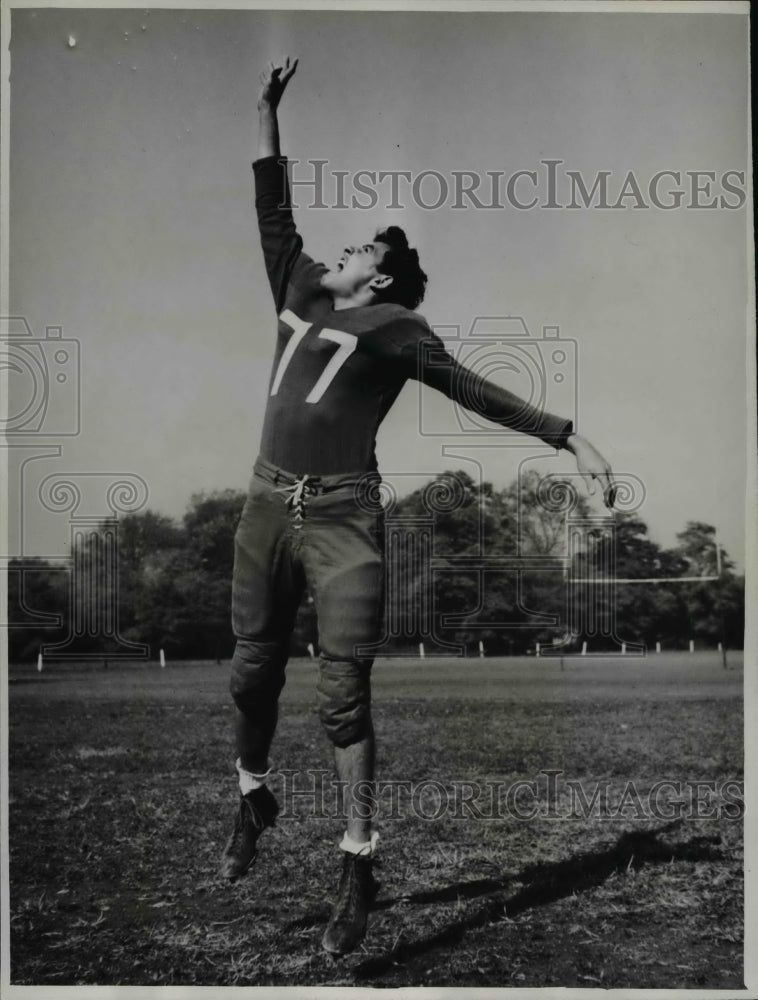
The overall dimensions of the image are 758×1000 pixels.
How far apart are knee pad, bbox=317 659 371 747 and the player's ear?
5.00 feet

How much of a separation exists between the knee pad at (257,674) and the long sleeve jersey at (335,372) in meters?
0.73

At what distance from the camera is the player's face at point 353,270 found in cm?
398

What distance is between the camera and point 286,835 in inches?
158

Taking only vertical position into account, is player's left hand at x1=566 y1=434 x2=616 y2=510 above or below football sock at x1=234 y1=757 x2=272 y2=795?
above

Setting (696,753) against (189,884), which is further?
(696,753)

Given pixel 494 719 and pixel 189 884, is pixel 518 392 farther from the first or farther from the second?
pixel 189 884

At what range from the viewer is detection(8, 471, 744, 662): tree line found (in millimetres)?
4102

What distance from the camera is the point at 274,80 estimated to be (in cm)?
405

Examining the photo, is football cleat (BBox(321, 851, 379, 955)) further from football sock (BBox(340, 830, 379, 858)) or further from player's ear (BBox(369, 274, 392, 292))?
player's ear (BBox(369, 274, 392, 292))

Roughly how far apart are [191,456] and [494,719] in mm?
1758

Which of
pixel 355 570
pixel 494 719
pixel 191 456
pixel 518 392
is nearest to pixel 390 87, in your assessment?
pixel 518 392

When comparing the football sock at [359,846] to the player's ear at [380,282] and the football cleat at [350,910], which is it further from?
the player's ear at [380,282]
